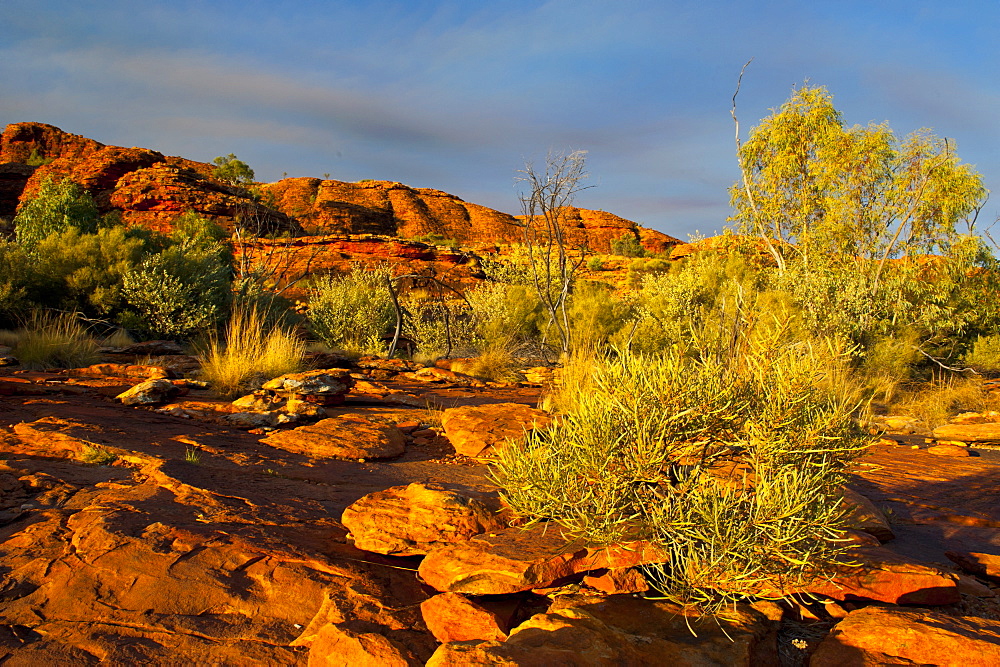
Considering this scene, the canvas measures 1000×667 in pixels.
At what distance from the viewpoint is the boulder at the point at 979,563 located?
11.3 feet

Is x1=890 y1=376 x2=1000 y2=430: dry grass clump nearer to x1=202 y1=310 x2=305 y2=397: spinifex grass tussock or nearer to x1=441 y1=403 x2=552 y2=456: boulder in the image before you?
x1=441 y1=403 x2=552 y2=456: boulder

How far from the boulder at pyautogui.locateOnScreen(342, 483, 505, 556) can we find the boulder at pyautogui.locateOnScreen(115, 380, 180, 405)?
13.2 ft

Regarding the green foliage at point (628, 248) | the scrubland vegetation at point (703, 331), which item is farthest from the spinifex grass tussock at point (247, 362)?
the green foliage at point (628, 248)

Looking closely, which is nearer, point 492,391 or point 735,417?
point 735,417

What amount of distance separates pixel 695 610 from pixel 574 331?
10.7m

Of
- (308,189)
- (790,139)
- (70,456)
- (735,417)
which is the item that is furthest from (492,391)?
(308,189)

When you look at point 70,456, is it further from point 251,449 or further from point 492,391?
point 492,391

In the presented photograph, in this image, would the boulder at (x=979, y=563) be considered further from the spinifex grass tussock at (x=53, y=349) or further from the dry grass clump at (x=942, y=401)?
the spinifex grass tussock at (x=53, y=349)

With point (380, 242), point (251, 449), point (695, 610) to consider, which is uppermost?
point (380, 242)

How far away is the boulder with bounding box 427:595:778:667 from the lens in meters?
2.03

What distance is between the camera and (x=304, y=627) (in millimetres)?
2502

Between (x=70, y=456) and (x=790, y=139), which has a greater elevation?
(x=790, y=139)

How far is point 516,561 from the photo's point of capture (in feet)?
9.11

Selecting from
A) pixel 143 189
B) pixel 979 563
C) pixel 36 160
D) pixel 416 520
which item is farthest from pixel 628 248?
pixel 416 520
